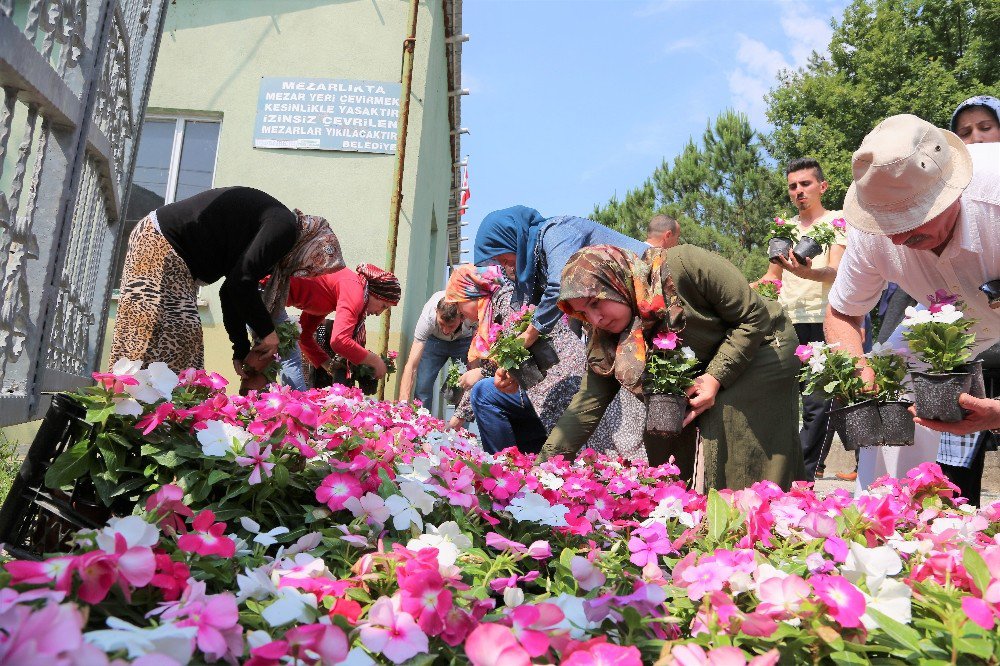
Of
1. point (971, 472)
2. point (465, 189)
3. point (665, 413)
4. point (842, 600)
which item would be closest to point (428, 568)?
point (842, 600)

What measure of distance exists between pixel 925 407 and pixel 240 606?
210 centimetres

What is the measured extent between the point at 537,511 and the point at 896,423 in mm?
1550

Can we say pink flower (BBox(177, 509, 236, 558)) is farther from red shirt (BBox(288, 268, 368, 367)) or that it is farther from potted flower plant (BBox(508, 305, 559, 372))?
red shirt (BBox(288, 268, 368, 367))

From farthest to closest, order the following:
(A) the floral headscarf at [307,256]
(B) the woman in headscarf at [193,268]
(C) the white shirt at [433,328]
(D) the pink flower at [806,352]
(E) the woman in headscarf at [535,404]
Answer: (C) the white shirt at [433,328]
(E) the woman in headscarf at [535,404]
(A) the floral headscarf at [307,256]
(B) the woman in headscarf at [193,268]
(D) the pink flower at [806,352]

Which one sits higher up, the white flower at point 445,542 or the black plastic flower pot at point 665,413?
the black plastic flower pot at point 665,413

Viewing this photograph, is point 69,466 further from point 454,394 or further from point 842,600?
point 454,394

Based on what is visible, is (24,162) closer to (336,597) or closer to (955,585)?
(336,597)

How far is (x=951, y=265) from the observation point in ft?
8.37

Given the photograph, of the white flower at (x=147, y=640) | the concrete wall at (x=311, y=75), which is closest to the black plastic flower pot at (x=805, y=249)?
the white flower at (x=147, y=640)

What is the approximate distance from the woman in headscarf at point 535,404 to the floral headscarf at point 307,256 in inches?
46.4

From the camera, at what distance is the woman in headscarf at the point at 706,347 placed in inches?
118

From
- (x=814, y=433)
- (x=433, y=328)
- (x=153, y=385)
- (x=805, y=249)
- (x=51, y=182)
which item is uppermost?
(x=805, y=249)

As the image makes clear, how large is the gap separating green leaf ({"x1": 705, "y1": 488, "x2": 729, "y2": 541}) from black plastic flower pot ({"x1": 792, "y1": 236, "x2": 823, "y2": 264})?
3.59 m

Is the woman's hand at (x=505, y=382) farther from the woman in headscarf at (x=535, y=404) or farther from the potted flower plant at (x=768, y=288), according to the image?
the potted flower plant at (x=768, y=288)
